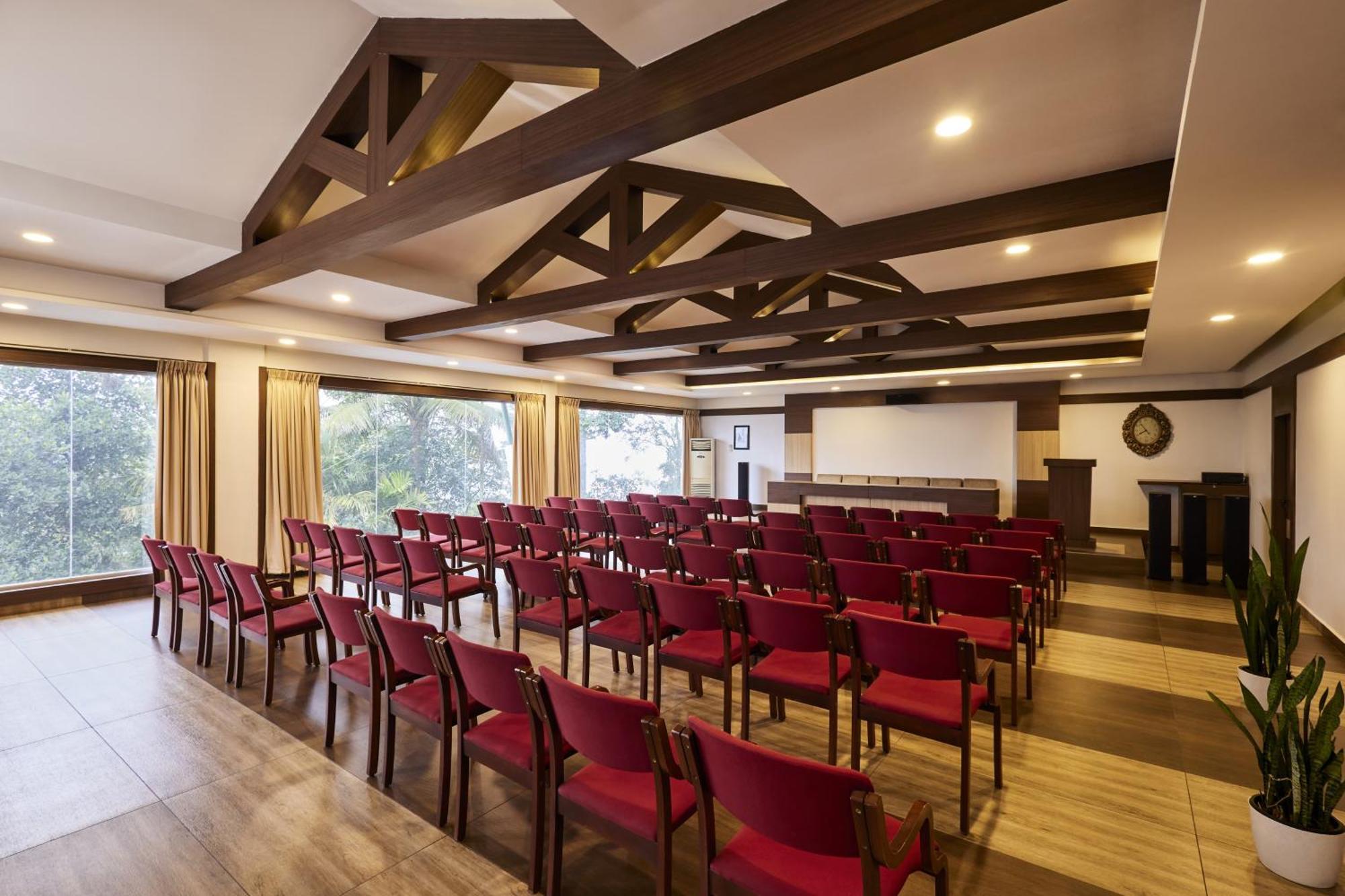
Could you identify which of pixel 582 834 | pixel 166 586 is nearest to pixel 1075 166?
pixel 582 834

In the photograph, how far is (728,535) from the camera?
A: 5.86 m

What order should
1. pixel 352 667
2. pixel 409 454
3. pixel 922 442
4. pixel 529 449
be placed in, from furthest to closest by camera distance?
pixel 922 442, pixel 529 449, pixel 409 454, pixel 352 667

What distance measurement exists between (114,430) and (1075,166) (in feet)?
27.9

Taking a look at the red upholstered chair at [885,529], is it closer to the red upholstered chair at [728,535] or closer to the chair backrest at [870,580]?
the red upholstered chair at [728,535]

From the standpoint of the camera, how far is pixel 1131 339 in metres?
7.59

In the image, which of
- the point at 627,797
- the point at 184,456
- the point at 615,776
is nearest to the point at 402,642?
the point at 615,776

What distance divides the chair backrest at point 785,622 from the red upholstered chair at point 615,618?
0.59 meters

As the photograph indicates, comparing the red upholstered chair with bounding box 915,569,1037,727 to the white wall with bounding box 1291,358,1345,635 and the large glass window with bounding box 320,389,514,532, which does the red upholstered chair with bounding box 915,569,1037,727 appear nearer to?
the white wall with bounding box 1291,358,1345,635

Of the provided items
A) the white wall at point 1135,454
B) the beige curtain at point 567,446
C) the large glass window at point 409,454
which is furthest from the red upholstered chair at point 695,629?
the white wall at point 1135,454

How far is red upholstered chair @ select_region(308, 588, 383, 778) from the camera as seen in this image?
109 inches

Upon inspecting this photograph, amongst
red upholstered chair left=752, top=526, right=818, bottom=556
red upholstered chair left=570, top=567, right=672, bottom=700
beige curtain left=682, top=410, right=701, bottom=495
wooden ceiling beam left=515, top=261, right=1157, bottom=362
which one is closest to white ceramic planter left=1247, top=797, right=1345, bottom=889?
red upholstered chair left=570, top=567, right=672, bottom=700

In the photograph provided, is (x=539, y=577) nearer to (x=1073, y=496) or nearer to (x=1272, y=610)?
(x=1272, y=610)

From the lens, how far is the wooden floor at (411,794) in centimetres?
216

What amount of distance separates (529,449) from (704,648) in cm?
771
